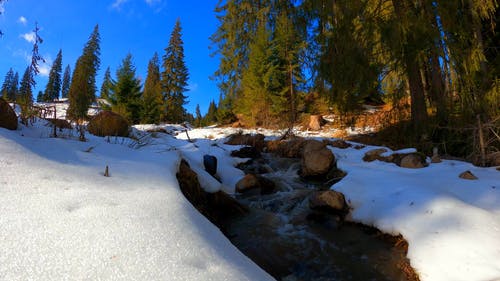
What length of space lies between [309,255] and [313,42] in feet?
15.3

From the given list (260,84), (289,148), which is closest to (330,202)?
(289,148)

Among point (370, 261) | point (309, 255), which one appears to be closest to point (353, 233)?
point (370, 261)

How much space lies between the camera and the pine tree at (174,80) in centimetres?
2936

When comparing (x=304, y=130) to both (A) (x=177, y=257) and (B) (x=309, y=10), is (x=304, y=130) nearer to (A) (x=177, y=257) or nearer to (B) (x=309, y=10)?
(B) (x=309, y=10)

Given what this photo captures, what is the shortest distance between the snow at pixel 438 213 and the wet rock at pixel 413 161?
0.26 m

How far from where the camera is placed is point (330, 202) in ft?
13.1

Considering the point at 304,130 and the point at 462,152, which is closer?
the point at 462,152

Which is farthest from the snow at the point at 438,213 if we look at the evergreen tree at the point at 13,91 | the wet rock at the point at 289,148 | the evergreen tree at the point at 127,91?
the evergreen tree at the point at 127,91

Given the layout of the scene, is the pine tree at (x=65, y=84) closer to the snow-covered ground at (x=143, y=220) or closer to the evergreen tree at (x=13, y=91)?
the evergreen tree at (x=13, y=91)

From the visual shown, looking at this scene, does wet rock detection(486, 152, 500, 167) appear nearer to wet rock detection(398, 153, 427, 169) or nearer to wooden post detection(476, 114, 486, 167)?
wooden post detection(476, 114, 486, 167)

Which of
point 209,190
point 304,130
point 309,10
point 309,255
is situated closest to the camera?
point 309,255

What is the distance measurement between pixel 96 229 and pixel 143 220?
238 millimetres

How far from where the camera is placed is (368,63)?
225 inches

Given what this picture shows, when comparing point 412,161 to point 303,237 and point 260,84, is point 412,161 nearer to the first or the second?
point 303,237
